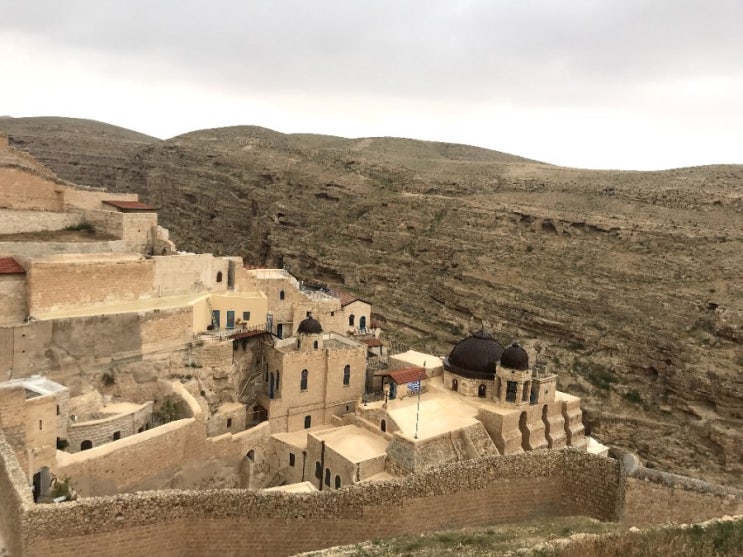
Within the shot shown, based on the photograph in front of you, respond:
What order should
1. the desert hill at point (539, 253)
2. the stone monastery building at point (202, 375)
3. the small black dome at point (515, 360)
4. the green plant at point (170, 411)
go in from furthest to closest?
the desert hill at point (539, 253)
the small black dome at point (515, 360)
the green plant at point (170, 411)
the stone monastery building at point (202, 375)

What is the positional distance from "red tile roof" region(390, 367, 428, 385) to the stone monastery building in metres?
0.07

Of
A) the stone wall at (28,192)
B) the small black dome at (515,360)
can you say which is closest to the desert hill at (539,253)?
the small black dome at (515,360)

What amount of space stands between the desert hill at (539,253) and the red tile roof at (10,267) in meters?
23.6

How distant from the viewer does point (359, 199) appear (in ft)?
171

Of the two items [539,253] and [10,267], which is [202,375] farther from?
[539,253]

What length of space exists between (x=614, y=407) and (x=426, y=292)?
15479 millimetres

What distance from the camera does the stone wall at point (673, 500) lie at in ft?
30.3

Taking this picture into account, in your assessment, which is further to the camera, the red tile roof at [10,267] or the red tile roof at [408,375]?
the red tile roof at [408,375]

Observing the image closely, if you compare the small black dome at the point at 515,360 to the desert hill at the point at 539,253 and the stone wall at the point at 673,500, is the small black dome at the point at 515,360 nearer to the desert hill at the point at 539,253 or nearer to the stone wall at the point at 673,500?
the stone wall at the point at 673,500

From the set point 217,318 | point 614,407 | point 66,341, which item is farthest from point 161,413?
point 614,407

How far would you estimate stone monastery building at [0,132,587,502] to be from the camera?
1641cm

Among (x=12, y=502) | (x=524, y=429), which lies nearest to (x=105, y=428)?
(x=12, y=502)

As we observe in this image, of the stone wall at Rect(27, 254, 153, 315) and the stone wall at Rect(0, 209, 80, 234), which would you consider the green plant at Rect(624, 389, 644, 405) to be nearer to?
the stone wall at Rect(27, 254, 153, 315)

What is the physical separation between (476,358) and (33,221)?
682 inches
